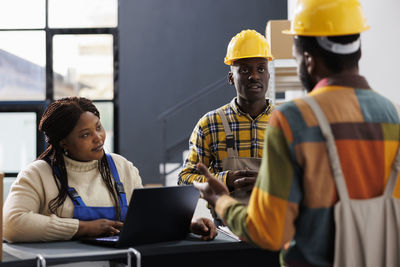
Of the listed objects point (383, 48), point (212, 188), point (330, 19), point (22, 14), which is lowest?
A: point (212, 188)

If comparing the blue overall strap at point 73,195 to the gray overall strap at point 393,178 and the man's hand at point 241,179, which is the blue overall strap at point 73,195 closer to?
the man's hand at point 241,179

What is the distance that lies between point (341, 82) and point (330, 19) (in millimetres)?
169

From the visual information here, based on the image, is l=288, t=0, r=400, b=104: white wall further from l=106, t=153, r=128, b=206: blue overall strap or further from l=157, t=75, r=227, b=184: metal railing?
l=157, t=75, r=227, b=184: metal railing

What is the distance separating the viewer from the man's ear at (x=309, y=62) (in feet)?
4.64

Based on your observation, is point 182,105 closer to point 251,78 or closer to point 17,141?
point 17,141

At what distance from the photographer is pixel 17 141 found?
718 cm

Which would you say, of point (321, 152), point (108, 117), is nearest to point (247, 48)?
point (321, 152)

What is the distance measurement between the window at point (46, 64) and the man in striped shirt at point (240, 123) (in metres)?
4.86

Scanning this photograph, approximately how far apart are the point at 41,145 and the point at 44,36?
152 centimetres

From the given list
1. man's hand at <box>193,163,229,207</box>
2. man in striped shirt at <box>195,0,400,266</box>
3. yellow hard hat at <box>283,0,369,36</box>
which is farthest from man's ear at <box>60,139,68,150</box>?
yellow hard hat at <box>283,0,369,36</box>

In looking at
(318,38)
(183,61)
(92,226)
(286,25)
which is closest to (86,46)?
(183,61)

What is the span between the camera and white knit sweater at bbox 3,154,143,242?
2.03 metres

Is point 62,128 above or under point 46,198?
above

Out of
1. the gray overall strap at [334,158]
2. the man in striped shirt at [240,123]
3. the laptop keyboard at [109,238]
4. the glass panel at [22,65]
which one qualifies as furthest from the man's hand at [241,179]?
the glass panel at [22,65]
